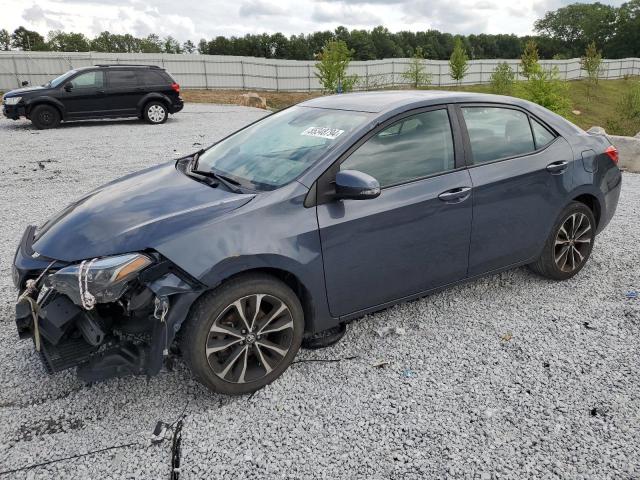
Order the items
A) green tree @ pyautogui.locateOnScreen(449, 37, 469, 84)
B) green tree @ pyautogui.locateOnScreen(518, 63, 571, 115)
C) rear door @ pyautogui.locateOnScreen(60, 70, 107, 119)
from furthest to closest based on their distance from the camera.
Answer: green tree @ pyautogui.locateOnScreen(449, 37, 469, 84)
green tree @ pyautogui.locateOnScreen(518, 63, 571, 115)
rear door @ pyautogui.locateOnScreen(60, 70, 107, 119)

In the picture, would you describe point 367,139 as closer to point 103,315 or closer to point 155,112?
point 103,315

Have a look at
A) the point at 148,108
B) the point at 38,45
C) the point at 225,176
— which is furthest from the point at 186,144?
the point at 38,45

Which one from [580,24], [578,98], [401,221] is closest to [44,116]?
[401,221]

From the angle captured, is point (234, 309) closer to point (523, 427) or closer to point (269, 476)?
point (269, 476)

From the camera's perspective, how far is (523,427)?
2801mm

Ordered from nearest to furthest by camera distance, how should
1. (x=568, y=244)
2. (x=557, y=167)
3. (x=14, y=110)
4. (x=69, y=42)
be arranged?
(x=557, y=167) < (x=568, y=244) < (x=14, y=110) < (x=69, y=42)

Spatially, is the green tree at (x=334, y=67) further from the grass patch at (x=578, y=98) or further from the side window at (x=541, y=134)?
the side window at (x=541, y=134)

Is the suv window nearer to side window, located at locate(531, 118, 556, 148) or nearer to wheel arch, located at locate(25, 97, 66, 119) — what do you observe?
wheel arch, located at locate(25, 97, 66, 119)

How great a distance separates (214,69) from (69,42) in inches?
2827

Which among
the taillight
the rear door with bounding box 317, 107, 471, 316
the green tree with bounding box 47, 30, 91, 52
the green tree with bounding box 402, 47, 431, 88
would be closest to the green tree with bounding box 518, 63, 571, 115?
the green tree with bounding box 402, 47, 431, 88

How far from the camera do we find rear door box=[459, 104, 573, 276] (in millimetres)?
3746

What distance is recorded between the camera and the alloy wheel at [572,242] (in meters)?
4.37

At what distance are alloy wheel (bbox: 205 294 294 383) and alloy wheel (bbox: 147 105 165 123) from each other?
45.1 ft

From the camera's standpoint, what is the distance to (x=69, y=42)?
88938 millimetres
